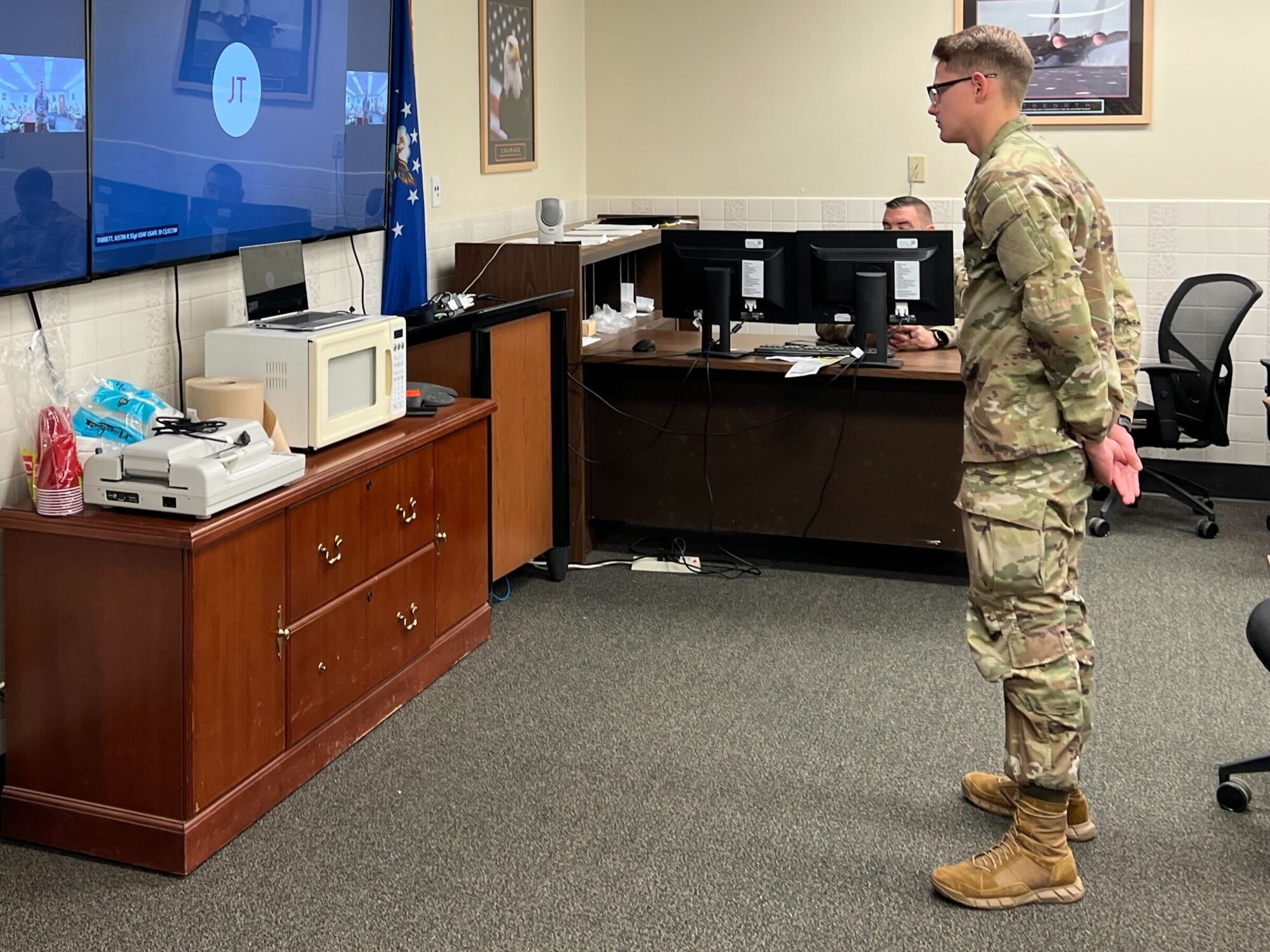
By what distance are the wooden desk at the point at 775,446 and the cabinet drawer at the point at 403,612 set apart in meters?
1.41

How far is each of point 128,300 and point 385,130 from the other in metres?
1.26

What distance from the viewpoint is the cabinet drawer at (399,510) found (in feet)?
11.5

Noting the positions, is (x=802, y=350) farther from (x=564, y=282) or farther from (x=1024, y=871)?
(x=1024, y=871)

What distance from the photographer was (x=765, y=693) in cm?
388

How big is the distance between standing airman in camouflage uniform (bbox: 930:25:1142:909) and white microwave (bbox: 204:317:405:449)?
1.57 metres

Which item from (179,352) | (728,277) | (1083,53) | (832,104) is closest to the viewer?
(179,352)

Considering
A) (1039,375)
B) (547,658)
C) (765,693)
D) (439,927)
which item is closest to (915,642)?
(765,693)

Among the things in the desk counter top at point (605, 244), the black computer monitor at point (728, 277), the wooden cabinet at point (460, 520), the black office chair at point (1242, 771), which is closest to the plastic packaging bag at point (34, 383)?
the wooden cabinet at point (460, 520)

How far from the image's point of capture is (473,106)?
5.32 meters

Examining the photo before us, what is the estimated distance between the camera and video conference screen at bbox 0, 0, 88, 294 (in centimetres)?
282

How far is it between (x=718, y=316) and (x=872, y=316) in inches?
22.0

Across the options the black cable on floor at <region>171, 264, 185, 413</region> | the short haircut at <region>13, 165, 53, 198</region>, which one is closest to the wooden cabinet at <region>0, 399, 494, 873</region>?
the black cable on floor at <region>171, 264, 185, 413</region>

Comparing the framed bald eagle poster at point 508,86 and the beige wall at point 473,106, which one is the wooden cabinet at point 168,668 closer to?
the beige wall at point 473,106

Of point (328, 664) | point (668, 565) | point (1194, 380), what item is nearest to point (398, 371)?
point (328, 664)
